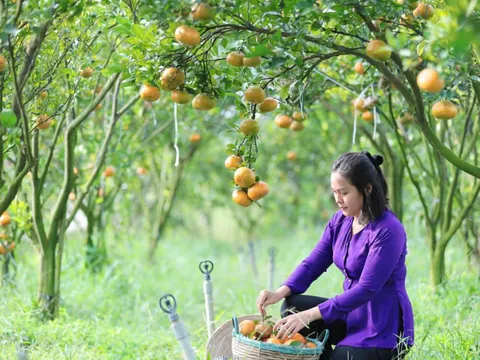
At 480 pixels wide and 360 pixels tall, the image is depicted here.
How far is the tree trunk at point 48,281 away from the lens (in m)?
4.16

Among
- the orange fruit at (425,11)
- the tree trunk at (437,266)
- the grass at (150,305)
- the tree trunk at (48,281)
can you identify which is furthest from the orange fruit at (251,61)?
the tree trunk at (437,266)

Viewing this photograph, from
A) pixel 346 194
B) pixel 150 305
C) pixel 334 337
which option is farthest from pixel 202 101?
pixel 150 305

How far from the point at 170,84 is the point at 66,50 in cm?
87

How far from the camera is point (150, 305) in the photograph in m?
5.24

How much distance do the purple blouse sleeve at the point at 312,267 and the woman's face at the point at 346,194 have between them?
31cm

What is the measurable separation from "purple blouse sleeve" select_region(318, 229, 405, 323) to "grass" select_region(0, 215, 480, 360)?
1.54 feet

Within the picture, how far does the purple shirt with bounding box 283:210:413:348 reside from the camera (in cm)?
274

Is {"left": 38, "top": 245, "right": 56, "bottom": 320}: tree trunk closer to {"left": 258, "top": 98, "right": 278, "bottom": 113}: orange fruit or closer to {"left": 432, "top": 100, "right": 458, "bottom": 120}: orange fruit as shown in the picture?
{"left": 258, "top": 98, "right": 278, "bottom": 113}: orange fruit

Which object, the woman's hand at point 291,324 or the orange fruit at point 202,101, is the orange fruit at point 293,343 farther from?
the orange fruit at point 202,101

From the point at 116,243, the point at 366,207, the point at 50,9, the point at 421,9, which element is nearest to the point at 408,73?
the point at 421,9

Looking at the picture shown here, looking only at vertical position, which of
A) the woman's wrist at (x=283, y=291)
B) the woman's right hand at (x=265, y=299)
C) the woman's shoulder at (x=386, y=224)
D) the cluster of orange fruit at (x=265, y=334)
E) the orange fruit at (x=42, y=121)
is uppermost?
the orange fruit at (x=42, y=121)

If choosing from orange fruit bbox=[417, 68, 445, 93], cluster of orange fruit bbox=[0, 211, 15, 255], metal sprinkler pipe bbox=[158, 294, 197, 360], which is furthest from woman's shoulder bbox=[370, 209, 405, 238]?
cluster of orange fruit bbox=[0, 211, 15, 255]

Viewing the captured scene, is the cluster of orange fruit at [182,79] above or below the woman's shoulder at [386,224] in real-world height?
above

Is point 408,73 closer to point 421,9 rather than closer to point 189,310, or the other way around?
point 421,9
